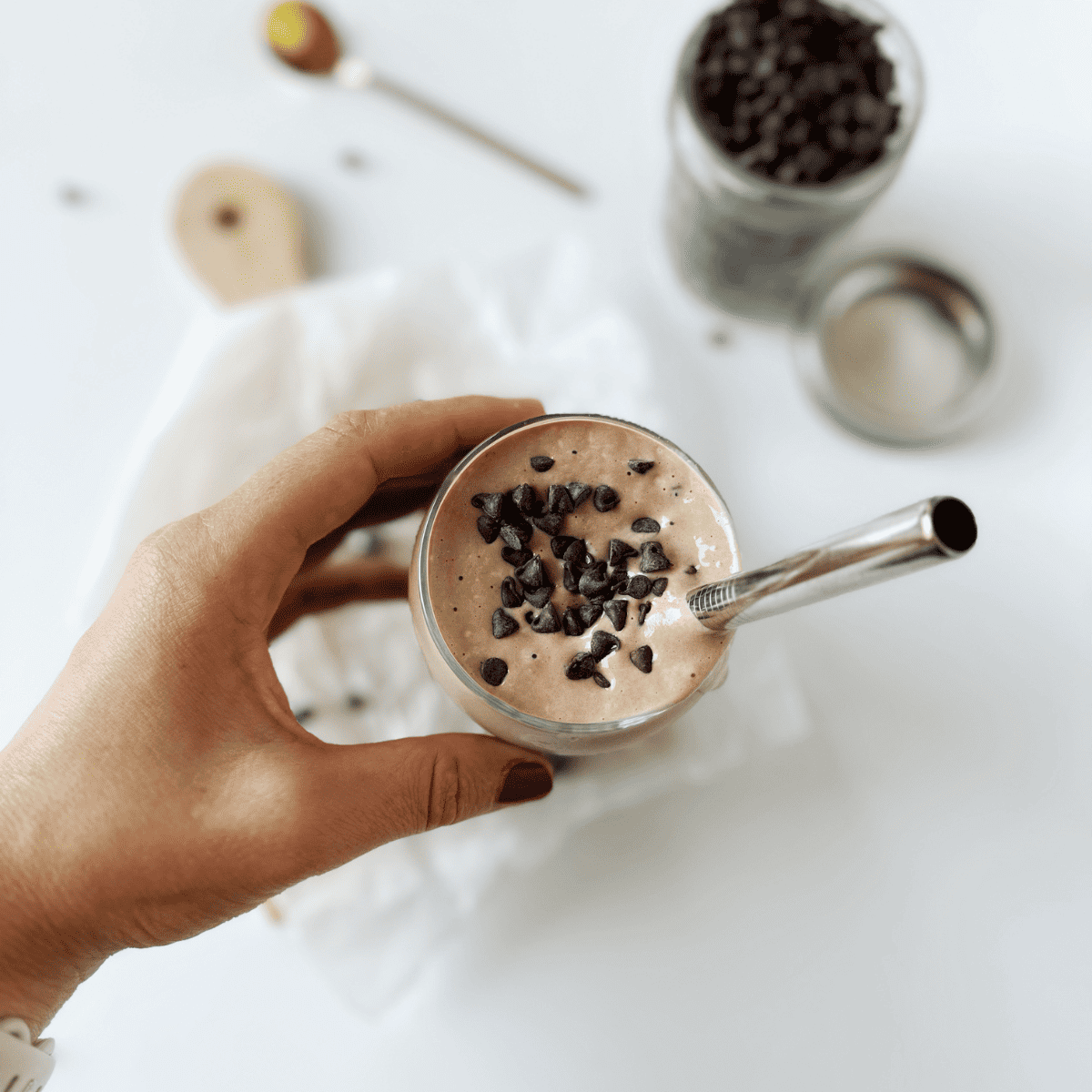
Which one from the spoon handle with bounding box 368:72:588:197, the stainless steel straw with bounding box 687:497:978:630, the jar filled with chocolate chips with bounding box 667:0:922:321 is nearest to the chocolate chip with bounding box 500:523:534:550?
the stainless steel straw with bounding box 687:497:978:630

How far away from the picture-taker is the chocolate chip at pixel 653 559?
72 cm

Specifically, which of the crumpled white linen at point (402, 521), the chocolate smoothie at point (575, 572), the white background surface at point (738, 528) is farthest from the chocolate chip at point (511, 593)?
the white background surface at point (738, 528)

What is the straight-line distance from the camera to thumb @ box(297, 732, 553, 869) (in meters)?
0.70

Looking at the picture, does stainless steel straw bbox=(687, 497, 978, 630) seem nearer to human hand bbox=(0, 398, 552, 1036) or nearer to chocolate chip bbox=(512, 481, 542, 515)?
chocolate chip bbox=(512, 481, 542, 515)

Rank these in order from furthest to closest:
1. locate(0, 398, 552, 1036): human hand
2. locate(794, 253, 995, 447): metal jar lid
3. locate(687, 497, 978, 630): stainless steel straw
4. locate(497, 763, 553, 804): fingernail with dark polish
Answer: locate(794, 253, 995, 447): metal jar lid < locate(497, 763, 553, 804): fingernail with dark polish < locate(0, 398, 552, 1036): human hand < locate(687, 497, 978, 630): stainless steel straw

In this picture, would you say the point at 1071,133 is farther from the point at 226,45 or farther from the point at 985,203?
the point at 226,45

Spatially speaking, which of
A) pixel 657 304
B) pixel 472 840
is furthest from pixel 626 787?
pixel 657 304

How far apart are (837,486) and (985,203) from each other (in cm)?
43

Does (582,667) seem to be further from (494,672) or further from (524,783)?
(524,783)

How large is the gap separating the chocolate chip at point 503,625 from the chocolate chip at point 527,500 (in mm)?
82

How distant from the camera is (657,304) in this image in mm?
1174

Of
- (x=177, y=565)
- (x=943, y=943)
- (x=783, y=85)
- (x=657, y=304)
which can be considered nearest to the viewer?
(x=177, y=565)

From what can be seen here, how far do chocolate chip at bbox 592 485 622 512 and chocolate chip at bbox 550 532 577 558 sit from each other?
34mm

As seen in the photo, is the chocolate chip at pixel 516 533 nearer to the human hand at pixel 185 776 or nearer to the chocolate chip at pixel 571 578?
the chocolate chip at pixel 571 578
